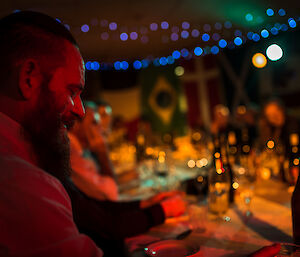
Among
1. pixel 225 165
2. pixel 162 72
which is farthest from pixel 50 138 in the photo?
pixel 162 72

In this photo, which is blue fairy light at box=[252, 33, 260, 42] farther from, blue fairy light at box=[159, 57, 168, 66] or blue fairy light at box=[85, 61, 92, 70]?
blue fairy light at box=[85, 61, 92, 70]

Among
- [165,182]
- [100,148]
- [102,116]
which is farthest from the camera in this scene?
[102,116]

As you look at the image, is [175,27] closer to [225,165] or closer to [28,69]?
[225,165]

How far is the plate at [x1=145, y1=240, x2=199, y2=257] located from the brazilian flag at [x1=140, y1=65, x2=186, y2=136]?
603 cm

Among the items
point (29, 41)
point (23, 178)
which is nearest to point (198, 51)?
point (29, 41)

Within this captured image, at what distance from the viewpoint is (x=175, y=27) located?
4.32 meters

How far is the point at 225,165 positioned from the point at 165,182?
1.90 ft

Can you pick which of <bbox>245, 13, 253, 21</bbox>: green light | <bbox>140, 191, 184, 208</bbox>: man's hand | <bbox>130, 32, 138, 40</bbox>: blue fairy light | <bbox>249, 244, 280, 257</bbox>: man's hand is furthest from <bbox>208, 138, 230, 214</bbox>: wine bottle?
<bbox>130, 32, 138, 40</bbox>: blue fairy light

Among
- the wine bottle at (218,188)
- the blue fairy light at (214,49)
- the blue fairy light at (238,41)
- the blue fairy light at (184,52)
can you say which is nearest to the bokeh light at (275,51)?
the wine bottle at (218,188)

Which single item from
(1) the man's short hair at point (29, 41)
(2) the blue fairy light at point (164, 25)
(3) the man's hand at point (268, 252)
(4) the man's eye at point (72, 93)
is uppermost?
(2) the blue fairy light at point (164, 25)

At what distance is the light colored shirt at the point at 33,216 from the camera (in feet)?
1.52

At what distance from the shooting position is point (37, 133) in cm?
65

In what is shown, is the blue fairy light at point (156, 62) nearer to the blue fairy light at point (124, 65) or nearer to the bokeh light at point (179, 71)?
the bokeh light at point (179, 71)

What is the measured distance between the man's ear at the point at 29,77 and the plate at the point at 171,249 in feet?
1.68
